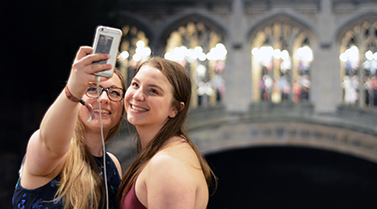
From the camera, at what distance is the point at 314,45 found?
22.4ft

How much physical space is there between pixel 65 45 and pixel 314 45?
4.11 metres

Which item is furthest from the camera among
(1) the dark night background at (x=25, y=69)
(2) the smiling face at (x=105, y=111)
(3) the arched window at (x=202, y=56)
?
(3) the arched window at (x=202, y=56)

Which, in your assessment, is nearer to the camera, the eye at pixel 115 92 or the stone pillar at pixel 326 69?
the eye at pixel 115 92

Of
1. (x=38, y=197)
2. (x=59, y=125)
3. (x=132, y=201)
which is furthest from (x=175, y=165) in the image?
(x=38, y=197)

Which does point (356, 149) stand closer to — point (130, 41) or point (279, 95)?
point (279, 95)

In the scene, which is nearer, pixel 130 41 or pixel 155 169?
pixel 155 169

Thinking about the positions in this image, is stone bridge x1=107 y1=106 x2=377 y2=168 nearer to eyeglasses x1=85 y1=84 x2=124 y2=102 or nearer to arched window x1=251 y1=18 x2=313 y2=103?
arched window x1=251 y1=18 x2=313 y2=103

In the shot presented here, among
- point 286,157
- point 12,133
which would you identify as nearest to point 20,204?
point 12,133

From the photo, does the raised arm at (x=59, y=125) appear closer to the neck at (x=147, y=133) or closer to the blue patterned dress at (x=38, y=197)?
the blue patterned dress at (x=38, y=197)

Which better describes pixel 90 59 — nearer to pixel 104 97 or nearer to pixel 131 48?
pixel 104 97

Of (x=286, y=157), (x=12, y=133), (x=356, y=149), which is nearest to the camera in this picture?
(x=12, y=133)

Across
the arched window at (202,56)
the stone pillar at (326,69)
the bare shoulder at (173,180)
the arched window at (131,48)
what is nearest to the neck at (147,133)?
the bare shoulder at (173,180)

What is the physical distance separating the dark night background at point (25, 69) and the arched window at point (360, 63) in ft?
15.1

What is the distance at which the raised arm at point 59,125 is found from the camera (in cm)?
84
